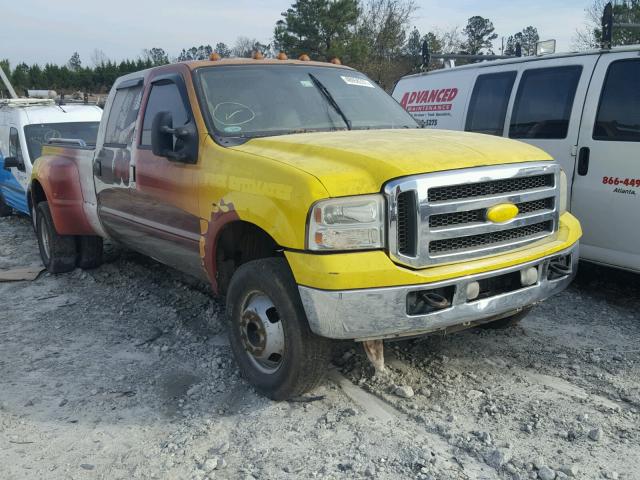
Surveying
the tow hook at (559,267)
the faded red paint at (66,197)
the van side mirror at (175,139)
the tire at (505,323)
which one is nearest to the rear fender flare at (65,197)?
the faded red paint at (66,197)

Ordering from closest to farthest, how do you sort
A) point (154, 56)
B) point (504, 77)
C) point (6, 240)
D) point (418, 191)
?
point (418, 191), point (504, 77), point (6, 240), point (154, 56)

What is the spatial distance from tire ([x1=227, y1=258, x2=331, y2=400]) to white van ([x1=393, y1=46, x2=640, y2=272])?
282cm

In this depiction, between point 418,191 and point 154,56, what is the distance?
76.8 meters

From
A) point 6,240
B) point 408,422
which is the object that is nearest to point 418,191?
point 408,422

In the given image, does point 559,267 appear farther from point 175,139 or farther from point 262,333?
point 175,139

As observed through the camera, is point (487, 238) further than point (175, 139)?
No

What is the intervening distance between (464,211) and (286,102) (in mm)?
1675

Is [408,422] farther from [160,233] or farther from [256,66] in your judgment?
[256,66]

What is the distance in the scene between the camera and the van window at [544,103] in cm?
532

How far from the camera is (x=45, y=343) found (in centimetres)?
470

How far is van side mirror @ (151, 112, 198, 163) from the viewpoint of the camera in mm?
3977

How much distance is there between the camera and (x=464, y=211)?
10.6 feet

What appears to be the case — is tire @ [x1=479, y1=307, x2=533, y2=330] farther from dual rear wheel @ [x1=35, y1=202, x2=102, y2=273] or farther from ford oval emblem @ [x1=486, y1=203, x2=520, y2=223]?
dual rear wheel @ [x1=35, y1=202, x2=102, y2=273]

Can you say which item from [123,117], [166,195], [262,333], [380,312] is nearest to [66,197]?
[123,117]
